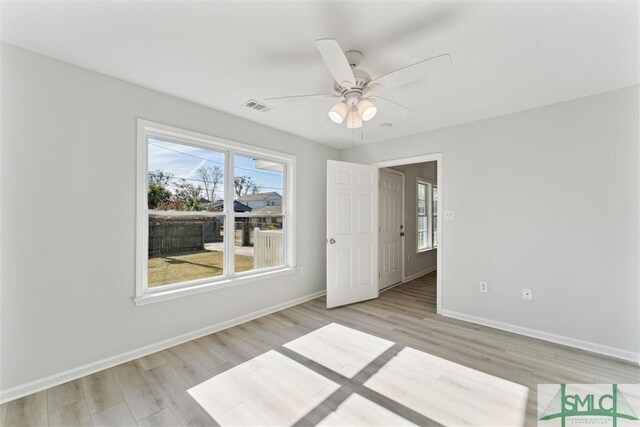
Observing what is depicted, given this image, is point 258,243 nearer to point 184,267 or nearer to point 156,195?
point 184,267

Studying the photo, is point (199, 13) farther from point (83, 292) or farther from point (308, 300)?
point (308, 300)

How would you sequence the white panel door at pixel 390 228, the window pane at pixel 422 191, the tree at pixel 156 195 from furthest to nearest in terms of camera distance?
the window pane at pixel 422 191
the white panel door at pixel 390 228
the tree at pixel 156 195

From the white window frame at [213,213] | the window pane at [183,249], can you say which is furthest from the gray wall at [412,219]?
the window pane at [183,249]

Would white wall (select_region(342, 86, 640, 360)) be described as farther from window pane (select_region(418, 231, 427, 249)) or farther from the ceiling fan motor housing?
window pane (select_region(418, 231, 427, 249))

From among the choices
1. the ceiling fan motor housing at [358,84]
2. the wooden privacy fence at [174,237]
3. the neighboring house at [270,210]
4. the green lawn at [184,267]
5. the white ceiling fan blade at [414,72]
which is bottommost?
the green lawn at [184,267]

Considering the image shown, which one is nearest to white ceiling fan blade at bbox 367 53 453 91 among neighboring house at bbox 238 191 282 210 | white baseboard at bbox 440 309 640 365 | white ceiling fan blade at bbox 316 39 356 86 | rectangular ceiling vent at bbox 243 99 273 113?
white ceiling fan blade at bbox 316 39 356 86

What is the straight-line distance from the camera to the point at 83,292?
2191mm

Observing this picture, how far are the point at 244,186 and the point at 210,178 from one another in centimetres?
46

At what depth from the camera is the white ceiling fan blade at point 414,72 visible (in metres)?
1.53

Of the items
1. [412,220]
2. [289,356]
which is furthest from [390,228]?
[289,356]

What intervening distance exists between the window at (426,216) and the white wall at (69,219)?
484 centimetres

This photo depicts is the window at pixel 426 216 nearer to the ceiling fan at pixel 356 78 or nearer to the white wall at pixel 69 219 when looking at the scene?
the ceiling fan at pixel 356 78

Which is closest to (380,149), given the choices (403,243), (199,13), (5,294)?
(403,243)

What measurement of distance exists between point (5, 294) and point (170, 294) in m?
1.10
